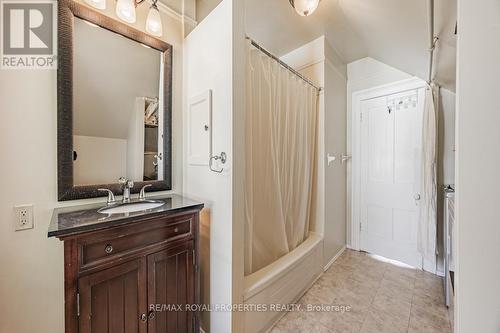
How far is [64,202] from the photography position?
3.75 feet

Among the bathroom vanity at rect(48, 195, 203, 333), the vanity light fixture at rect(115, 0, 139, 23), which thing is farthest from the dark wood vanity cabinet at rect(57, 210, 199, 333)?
the vanity light fixture at rect(115, 0, 139, 23)

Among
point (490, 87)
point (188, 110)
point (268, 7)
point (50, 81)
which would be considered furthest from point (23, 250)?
point (268, 7)

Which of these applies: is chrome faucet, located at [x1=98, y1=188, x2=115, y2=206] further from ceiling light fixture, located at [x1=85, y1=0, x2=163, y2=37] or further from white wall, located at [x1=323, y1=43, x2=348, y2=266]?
white wall, located at [x1=323, y1=43, x2=348, y2=266]

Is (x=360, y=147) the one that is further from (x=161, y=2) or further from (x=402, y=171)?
(x=161, y=2)

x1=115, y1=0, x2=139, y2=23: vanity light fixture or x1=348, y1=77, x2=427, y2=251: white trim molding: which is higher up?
x1=115, y1=0, x2=139, y2=23: vanity light fixture

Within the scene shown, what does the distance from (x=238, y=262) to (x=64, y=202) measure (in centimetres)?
111

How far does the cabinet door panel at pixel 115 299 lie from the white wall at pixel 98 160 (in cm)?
62

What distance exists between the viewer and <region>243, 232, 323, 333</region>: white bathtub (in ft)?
4.55

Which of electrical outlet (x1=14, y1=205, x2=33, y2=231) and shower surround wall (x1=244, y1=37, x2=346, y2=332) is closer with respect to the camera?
electrical outlet (x1=14, y1=205, x2=33, y2=231)

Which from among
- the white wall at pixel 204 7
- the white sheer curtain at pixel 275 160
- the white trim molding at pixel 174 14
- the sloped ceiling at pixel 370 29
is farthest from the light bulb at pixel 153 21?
the sloped ceiling at pixel 370 29

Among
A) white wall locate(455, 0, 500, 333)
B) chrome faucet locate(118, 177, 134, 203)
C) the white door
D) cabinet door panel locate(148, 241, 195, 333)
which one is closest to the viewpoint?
white wall locate(455, 0, 500, 333)

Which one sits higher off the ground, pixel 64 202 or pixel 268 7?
pixel 268 7

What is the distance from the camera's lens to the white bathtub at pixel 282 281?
139cm

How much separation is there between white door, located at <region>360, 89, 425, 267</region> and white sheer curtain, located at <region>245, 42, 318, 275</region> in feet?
3.54
